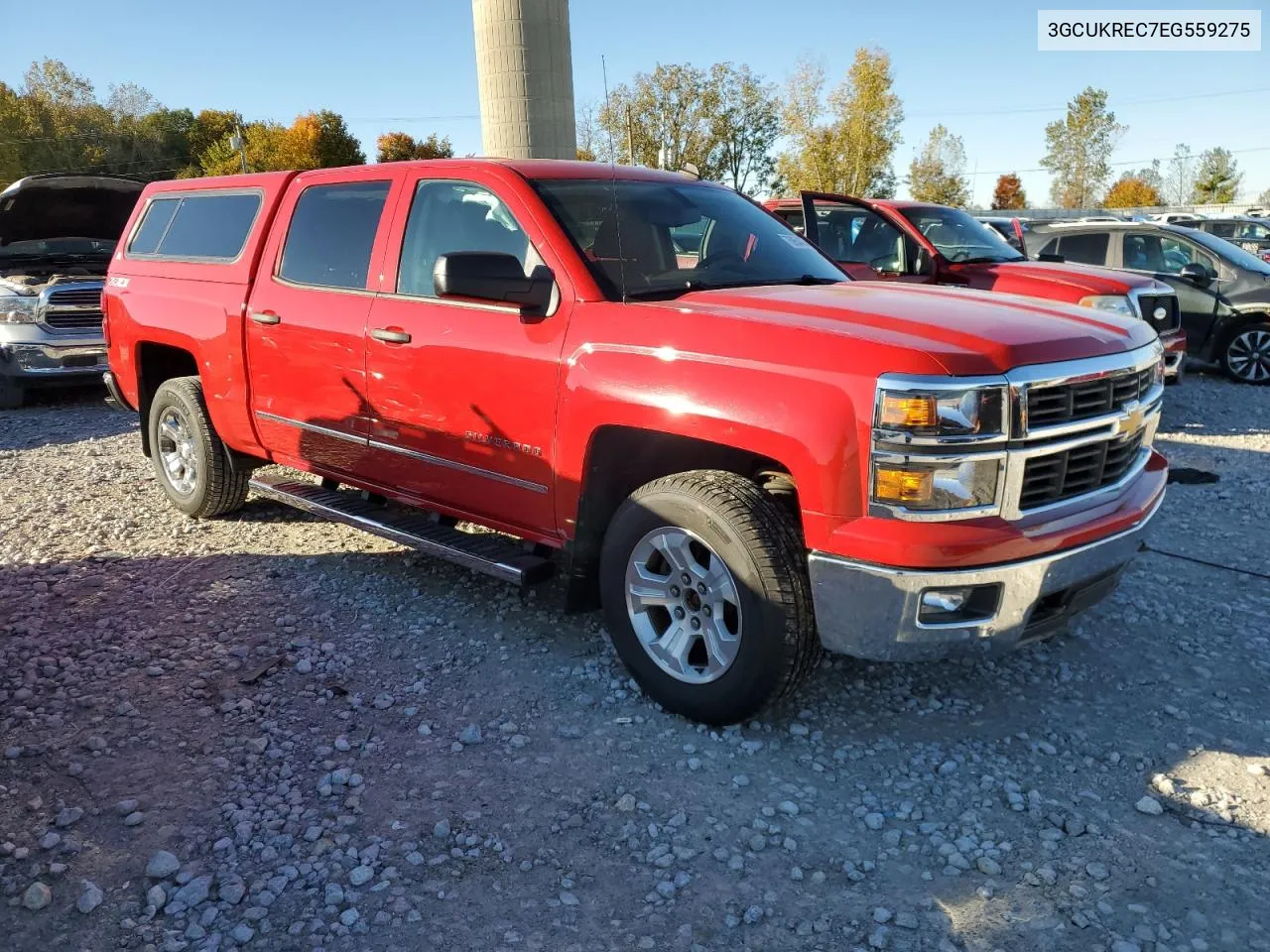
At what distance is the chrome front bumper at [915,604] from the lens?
2.92 meters

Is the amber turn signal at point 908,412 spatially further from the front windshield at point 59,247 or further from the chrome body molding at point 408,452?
the front windshield at point 59,247

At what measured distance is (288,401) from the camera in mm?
4941

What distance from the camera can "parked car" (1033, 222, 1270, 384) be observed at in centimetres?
1049

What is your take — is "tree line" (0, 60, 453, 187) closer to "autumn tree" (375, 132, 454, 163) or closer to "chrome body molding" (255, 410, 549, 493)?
"autumn tree" (375, 132, 454, 163)

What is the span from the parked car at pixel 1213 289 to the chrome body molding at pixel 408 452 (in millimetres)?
9665

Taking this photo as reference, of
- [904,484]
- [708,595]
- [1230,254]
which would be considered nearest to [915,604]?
[904,484]

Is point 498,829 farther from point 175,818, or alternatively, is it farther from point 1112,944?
point 1112,944

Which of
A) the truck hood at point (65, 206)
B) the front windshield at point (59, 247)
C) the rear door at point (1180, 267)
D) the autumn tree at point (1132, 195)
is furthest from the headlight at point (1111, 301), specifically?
the autumn tree at point (1132, 195)

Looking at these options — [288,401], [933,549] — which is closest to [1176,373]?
[933,549]

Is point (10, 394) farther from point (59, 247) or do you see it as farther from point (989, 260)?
point (989, 260)

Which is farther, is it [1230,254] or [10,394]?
[1230,254]

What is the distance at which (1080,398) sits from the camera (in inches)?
123

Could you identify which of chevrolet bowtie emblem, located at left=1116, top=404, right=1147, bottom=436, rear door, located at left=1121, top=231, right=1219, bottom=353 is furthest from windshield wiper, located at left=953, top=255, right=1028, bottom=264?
chevrolet bowtie emblem, located at left=1116, top=404, right=1147, bottom=436

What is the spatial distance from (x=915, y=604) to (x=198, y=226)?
4755 mm
